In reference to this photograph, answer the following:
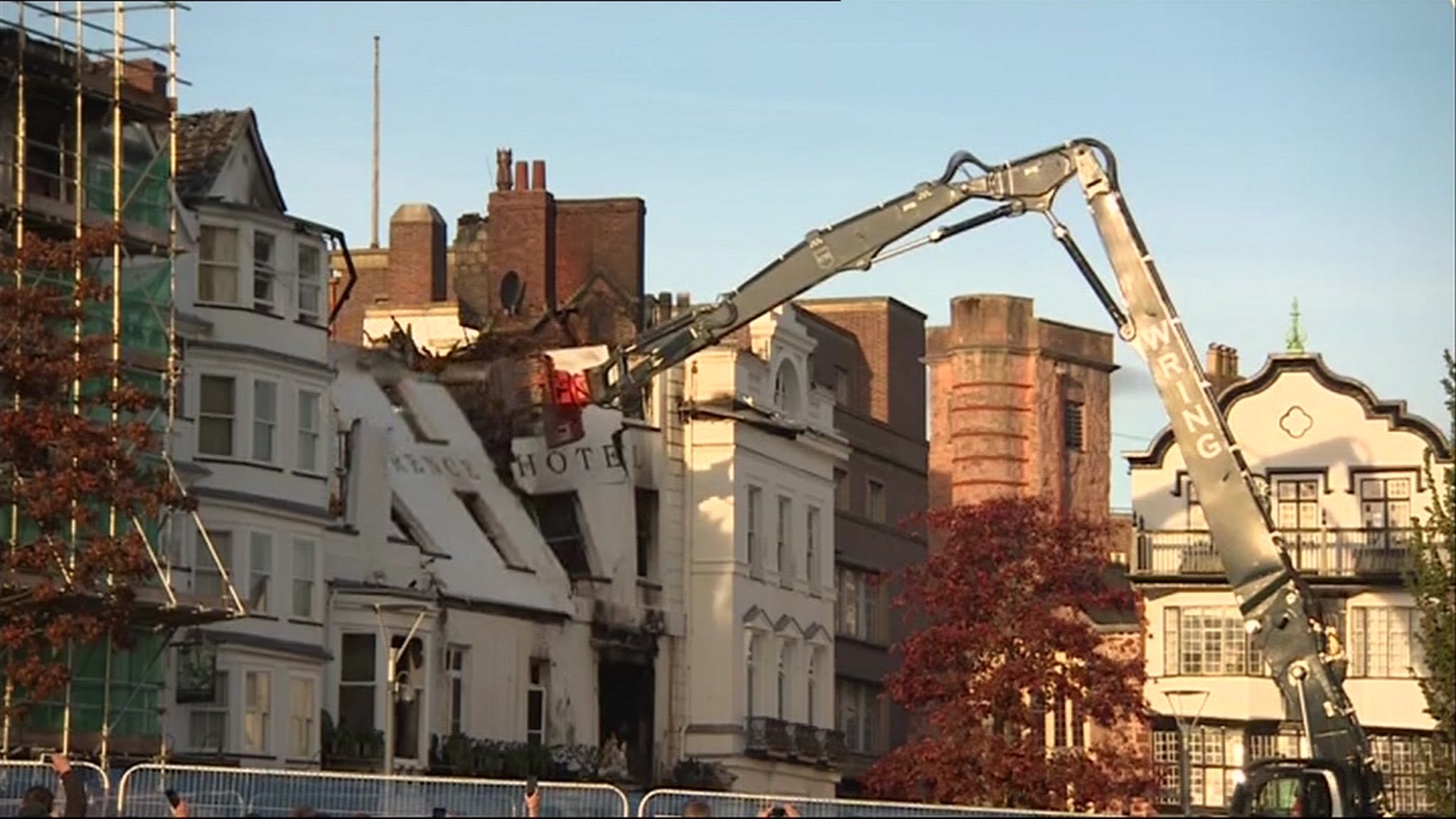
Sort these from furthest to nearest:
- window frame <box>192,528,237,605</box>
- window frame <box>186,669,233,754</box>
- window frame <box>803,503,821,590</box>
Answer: window frame <box>803,503,821,590</box> → window frame <box>186,669,233,754</box> → window frame <box>192,528,237,605</box>

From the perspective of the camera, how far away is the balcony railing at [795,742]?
9394 centimetres

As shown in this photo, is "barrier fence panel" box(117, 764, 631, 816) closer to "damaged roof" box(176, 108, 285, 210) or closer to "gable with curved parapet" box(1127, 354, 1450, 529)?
"damaged roof" box(176, 108, 285, 210)

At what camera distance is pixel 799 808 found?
46.8 m

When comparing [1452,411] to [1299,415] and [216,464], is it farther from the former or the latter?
[1299,415]

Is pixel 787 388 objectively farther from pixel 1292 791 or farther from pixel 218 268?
pixel 1292 791

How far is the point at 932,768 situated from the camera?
87.9 meters

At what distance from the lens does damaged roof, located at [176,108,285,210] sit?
253 ft

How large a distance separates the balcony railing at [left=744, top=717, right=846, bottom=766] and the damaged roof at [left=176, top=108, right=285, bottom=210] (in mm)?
23002

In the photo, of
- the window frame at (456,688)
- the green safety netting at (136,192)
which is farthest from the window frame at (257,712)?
the green safety netting at (136,192)

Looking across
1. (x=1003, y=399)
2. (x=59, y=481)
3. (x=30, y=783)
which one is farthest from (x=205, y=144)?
(x=1003, y=399)

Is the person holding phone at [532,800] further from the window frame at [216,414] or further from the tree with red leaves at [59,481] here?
the window frame at [216,414]

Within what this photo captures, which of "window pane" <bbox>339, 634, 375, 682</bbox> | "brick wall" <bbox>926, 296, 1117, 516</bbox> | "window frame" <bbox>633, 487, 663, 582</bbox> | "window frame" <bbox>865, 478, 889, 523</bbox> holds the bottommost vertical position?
"window pane" <bbox>339, 634, 375, 682</bbox>

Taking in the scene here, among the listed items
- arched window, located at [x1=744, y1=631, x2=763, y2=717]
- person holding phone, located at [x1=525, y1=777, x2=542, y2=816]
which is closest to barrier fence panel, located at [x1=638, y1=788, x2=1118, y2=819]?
person holding phone, located at [x1=525, y1=777, x2=542, y2=816]

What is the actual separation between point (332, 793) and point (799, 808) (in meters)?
6.18
